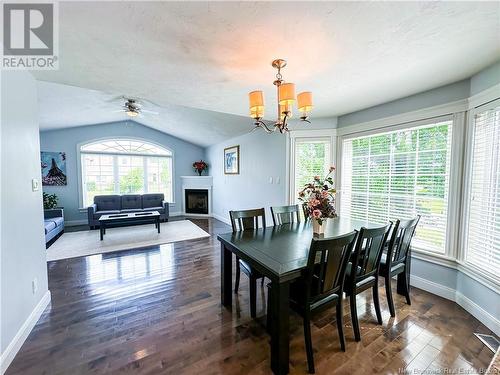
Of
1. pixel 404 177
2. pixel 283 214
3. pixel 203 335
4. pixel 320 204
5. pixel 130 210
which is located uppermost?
pixel 404 177

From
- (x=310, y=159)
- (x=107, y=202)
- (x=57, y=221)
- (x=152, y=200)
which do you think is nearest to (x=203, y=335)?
(x=310, y=159)

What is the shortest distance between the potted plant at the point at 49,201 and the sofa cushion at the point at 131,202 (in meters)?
1.48

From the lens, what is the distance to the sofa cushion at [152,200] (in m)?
6.06

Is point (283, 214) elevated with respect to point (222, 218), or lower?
elevated

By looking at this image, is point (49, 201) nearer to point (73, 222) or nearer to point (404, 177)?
point (73, 222)

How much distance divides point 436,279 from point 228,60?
324 cm

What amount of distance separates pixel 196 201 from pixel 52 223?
3.65 meters

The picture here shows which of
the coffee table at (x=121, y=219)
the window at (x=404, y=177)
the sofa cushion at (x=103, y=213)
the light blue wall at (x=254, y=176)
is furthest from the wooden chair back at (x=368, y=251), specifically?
the sofa cushion at (x=103, y=213)

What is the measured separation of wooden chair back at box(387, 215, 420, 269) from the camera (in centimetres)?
196

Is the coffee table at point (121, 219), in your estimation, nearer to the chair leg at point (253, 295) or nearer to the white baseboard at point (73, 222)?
the white baseboard at point (73, 222)

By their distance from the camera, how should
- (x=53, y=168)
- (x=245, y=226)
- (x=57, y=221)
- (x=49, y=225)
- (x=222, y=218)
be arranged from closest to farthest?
(x=245, y=226) < (x=49, y=225) < (x=57, y=221) < (x=53, y=168) < (x=222, y=218)

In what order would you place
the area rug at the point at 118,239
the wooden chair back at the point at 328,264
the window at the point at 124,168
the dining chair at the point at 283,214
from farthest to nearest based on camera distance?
the window at the point at 124,168, the area rug at the point at 118,239, the dining chair at the point at 283,214, the wooden chair back at the point at 328,264

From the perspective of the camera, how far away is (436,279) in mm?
2453

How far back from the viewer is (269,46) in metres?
1.59
